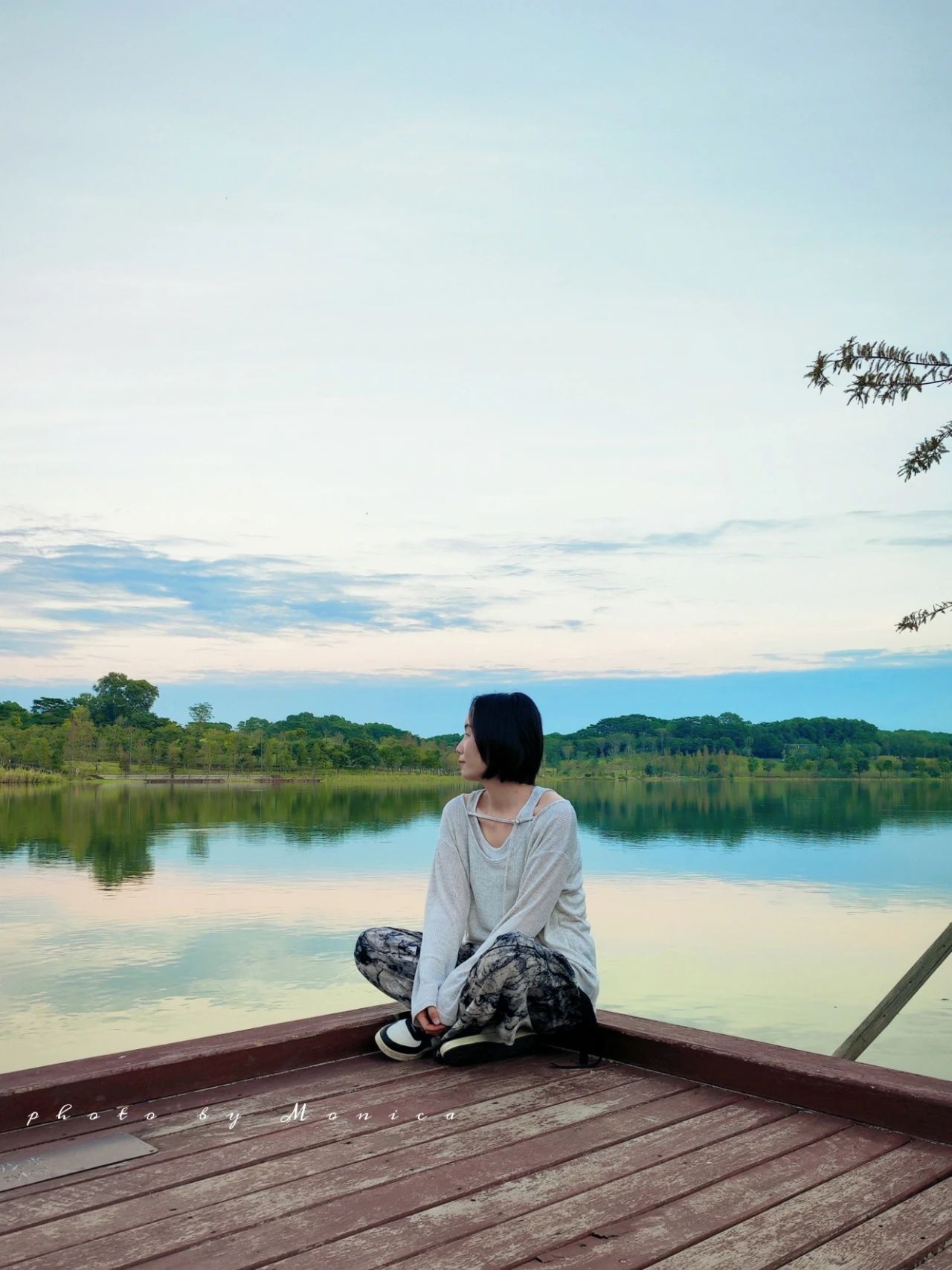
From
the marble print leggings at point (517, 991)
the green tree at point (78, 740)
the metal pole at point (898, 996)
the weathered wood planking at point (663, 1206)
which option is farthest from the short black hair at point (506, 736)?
the green tree at point (78, 740)

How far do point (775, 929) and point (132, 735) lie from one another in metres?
42.7

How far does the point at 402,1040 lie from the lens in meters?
2.91

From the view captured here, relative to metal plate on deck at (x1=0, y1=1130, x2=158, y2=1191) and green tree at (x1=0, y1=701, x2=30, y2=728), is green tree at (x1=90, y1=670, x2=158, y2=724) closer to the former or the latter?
green tree at (x1=0, y1=701, x2=30, y2=728)

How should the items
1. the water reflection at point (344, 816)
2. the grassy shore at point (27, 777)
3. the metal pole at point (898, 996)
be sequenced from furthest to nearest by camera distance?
the grassy shore at point (27, 777)
the water reflection at point (344, 816)
the metal pole at point (898, 996)

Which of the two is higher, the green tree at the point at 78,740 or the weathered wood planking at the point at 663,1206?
the green tree at the point at 78,740

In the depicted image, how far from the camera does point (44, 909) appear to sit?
12289 millimetres

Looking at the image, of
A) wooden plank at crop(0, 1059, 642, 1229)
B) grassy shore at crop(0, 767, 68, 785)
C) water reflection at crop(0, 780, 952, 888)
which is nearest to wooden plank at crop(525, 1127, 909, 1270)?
wooden plank at crop(0, 1059, 642, 1229)

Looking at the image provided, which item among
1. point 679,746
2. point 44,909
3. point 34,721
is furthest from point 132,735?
point 44,909

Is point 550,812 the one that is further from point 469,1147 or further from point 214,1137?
point 214,1137

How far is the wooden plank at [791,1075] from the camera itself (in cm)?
234

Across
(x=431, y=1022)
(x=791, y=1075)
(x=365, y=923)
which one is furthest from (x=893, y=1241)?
(x=365, y=923)

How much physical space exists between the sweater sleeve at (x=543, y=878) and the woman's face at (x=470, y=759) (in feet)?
0.76

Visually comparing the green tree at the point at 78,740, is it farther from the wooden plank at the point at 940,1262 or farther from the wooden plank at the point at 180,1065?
the wooden plank at the point at 940,1262

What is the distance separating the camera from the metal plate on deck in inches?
83.2
